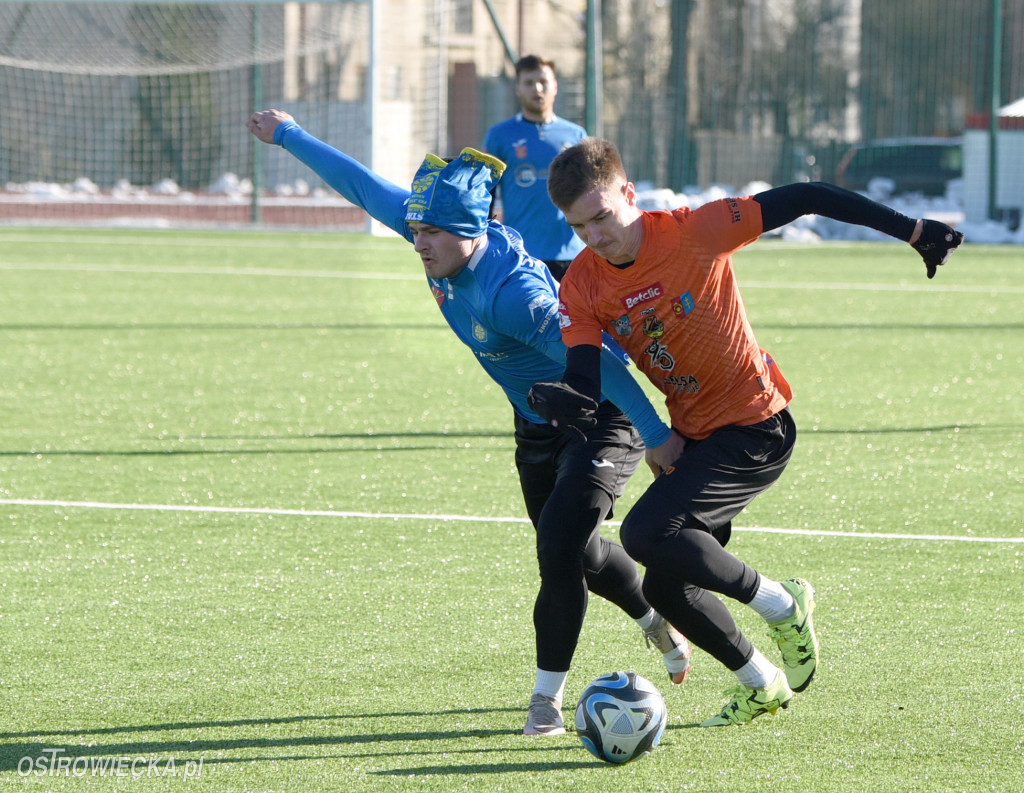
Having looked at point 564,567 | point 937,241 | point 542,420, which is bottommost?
point 564,567

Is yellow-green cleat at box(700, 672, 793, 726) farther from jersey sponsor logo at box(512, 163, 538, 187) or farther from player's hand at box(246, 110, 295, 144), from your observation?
jersey sponsor logo at box(512, 163, 538, 187)

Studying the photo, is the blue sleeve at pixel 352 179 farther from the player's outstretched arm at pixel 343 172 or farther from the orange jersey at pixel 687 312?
the orange jersey at pixel 687 312

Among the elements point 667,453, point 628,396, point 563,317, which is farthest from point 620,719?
point 563,317

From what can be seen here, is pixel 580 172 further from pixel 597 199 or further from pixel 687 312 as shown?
pixel 687 312

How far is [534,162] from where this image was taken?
8.99 meters

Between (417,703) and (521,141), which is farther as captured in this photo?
(521,141)

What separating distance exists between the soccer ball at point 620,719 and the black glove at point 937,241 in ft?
4.78

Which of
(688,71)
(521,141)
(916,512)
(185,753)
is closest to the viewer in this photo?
(185,753)

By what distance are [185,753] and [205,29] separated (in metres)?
24.8

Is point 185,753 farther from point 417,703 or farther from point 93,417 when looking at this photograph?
point 93,417

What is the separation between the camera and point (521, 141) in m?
9.10

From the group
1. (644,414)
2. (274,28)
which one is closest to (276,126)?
(644,414)

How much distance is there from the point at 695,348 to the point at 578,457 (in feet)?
1.56

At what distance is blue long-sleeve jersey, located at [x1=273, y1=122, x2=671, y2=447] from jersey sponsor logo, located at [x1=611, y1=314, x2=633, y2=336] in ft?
0.28
